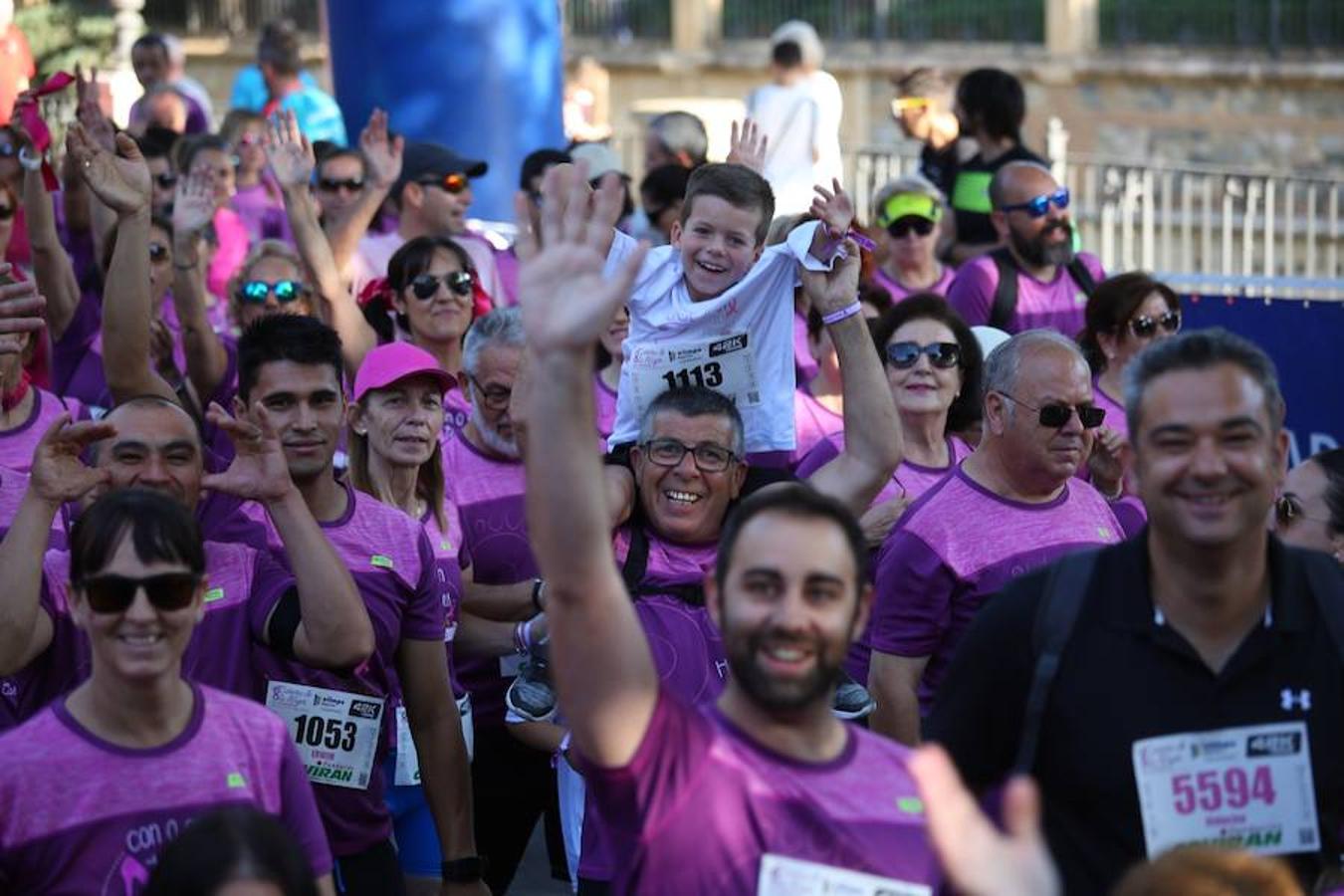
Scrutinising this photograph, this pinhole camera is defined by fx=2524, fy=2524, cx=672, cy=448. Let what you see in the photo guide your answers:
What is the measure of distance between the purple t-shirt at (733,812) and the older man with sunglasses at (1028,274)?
565 cm

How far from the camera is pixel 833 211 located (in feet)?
22.0

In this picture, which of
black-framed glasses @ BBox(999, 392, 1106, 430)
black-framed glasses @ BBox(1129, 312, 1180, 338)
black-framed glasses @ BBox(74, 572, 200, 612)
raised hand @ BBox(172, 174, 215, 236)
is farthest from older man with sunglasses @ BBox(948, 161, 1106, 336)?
black-framed glasses @ BBox(74, 572, 200, 612)

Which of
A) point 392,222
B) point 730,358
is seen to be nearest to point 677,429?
point 730,358

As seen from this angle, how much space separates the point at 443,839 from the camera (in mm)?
6699

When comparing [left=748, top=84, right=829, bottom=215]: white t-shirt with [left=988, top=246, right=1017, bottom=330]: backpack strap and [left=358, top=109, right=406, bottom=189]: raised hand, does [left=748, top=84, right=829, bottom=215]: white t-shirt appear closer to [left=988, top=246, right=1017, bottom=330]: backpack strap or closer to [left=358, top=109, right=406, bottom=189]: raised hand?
[left=988, top=246, right=1017, bottom=330]: backpack strap

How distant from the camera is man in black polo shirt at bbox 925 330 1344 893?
4.46 m

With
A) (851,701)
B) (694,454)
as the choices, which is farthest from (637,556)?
(851,701)

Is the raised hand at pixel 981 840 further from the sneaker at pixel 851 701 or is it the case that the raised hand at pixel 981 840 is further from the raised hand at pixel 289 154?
the raised hand at pixel 289 154

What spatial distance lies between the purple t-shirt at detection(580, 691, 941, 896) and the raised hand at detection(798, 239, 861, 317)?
8.08ft

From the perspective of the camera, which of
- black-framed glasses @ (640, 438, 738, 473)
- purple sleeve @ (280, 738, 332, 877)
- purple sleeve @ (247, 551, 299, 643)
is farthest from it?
black-framed glasses @ (640, 438, 738, 473)

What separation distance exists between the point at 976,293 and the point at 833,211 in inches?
131

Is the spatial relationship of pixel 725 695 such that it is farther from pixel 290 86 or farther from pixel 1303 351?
pixel 290 86

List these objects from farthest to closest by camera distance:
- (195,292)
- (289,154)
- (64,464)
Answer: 1. (289,154)
2. (195,292)
3. (64,464)

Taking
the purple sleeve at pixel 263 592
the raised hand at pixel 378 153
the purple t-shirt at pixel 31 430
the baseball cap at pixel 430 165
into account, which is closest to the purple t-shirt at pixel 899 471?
the purple sleeve at pixel 263 592
